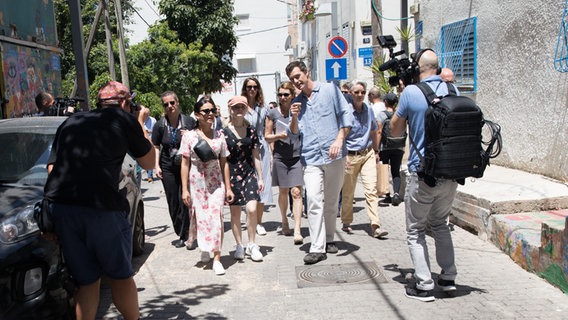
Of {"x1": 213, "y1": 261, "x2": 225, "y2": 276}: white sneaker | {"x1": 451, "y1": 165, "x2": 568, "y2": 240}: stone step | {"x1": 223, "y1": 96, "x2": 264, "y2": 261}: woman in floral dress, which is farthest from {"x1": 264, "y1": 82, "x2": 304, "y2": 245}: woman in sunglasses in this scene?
{"x1": 451, "y1": 165, "x2": 568, "y2": 240}: stone step

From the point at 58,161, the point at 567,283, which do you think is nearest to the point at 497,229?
the point at 567,283

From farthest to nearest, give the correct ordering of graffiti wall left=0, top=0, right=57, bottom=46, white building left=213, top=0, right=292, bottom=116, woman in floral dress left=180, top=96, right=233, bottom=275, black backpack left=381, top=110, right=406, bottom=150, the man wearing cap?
1. white building left=213, top=0, right=292, bottom=116
2. graffiti wall left=0, top=0, right=57, bottom=46
3. black backpack left=381, top=110, right=406, bottom=150
4. woman in floral dress left=180, top=96, right=233, bottom=275
5. the man wearing cap

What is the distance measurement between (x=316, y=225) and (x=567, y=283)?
2.38 meters

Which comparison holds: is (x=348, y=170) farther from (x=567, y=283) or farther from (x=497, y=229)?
(x=567, y=283)

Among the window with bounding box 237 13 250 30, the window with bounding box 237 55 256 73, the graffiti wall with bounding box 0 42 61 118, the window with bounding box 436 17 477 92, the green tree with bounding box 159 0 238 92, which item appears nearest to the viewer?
the window with bounding box 436 17 477 92

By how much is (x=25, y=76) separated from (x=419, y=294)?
10148 mm

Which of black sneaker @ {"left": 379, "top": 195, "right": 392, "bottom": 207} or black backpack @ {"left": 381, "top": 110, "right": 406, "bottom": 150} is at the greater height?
black backpack @ {"left": 381, "top": 110, "right": 406, "bottom": 150}

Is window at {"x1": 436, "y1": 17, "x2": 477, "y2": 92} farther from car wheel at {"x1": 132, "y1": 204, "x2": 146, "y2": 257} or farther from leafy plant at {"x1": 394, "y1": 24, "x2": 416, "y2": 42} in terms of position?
car wheel at {"x1": 132, "y1": 204, "x2": 146, "y2": 257}

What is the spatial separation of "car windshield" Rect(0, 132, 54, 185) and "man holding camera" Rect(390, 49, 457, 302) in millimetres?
3155

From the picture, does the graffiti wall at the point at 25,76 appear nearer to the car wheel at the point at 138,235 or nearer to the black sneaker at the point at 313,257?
the car wheel at the point at 138,235

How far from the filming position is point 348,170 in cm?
718

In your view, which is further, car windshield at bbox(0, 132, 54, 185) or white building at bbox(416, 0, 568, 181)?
white building at bbox(416, 0, 568, 181)

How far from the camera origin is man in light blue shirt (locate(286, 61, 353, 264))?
232 inches

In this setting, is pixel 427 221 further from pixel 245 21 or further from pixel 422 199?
pixel 245 21
